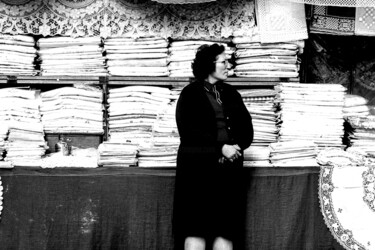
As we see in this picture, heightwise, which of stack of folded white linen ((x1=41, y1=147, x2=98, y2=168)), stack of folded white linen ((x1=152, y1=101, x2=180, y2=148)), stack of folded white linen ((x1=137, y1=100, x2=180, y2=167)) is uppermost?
stack of folded white linen ((x1=152, y1=101, x2=180, y2=148))

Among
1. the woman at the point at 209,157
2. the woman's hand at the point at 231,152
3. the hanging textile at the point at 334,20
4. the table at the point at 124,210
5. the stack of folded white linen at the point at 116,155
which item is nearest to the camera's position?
the woman's hand at the point at 231,152

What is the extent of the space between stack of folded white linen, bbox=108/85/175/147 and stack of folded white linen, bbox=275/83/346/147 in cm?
91

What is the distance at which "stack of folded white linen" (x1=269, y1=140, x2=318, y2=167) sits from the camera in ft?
15.5

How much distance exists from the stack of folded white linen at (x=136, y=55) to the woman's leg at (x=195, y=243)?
141 cm

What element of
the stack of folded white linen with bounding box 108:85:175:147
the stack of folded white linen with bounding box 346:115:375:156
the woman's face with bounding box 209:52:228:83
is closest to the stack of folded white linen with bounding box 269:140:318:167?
the stack of folded white linen with bounding box 346:115:375:156

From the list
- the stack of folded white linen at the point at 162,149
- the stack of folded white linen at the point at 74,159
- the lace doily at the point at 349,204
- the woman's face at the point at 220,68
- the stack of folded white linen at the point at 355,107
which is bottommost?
the lace doily at the point at 349,204

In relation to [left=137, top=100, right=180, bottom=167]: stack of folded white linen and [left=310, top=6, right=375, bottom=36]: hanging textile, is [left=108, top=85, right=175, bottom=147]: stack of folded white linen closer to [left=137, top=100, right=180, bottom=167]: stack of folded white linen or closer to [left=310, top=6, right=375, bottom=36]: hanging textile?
[left=137, top=100, right=180, bottom=167]: stack of folded white linen

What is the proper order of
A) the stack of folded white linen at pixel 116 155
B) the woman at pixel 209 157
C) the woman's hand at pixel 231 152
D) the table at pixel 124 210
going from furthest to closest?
1. the stack of folded white linen at pixel 116 155
2. the table at pixel 124 210
3. the woman at pixel 209 157
4. the woman's hand at pixel 231 152

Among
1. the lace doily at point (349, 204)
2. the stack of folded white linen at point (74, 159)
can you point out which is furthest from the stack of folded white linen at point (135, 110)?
the lace doily at point (349, 204)

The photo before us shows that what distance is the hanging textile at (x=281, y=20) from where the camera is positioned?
4.89 metres

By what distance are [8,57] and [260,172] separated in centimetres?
214

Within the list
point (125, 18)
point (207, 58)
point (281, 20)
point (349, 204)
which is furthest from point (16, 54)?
point (349, 204)

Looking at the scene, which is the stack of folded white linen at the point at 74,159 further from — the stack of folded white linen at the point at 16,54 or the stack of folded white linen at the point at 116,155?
the stack of folded white linen at the point at 16,54

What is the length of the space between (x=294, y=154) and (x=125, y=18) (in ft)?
5.51
